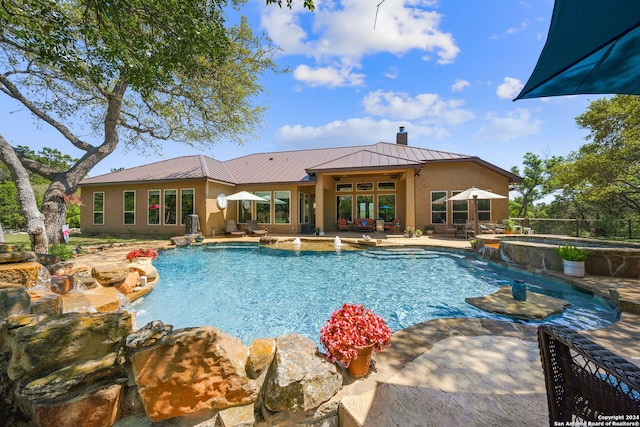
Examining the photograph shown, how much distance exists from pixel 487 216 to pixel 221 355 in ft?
51.3

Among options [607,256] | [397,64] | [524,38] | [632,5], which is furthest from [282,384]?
[397,64]

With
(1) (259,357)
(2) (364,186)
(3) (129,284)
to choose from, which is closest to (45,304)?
(1) (259,357)

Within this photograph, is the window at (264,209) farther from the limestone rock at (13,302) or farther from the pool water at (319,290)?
the limestone rock at (13,302)

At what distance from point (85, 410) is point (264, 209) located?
13877 millimetres

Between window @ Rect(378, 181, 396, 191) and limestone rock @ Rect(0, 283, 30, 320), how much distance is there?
14.8 m

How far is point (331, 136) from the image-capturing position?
31766 millimetres

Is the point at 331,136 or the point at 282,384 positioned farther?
the point at 331,136

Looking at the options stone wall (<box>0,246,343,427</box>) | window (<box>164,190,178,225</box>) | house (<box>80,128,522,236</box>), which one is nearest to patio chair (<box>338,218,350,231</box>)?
house (<box>80,128,522,236</box>)

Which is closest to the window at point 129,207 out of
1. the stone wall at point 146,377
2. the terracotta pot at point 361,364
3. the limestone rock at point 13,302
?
the limestone rock at point 13,302

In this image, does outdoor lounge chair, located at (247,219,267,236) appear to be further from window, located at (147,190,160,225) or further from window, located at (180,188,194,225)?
window, located at (147,190,160,225)

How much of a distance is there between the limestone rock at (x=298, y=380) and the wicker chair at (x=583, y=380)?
130 centimetres

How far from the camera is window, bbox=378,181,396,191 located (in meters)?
15.1

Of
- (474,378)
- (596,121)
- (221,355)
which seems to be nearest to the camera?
(221,355)

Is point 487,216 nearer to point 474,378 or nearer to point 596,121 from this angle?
point 596,121
